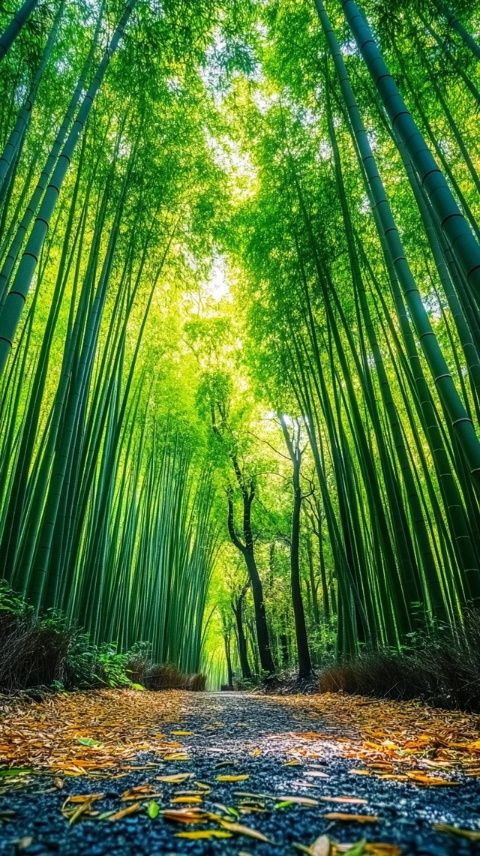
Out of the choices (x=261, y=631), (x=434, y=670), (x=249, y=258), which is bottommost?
(x=434, y=670)

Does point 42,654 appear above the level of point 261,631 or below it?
below

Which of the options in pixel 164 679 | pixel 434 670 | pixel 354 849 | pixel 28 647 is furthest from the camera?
pixel 164 679

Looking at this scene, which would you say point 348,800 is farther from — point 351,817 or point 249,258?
point 249,258

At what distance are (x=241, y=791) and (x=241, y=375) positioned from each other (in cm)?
757

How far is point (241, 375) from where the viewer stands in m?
8.18

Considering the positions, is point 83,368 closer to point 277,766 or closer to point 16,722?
point 16,722

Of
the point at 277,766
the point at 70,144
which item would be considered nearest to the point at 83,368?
the point at 70,144

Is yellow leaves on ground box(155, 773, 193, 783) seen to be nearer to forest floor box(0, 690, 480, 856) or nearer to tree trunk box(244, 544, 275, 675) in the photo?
forest floor box(0, 690, 480, 856)

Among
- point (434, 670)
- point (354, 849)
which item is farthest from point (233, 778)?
point (434, 670)

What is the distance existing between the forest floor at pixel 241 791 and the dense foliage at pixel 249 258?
1.15 m

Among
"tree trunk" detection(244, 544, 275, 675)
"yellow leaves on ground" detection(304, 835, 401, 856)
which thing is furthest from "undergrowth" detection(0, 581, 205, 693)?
"tree trunk" detection(244, 544, 275, 675)

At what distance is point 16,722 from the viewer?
5.47 ft

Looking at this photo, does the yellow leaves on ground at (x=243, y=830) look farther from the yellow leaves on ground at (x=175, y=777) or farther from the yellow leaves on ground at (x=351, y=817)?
the yellow leaves on ground at (x=175, y=777)

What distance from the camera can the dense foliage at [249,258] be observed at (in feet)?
8.66
